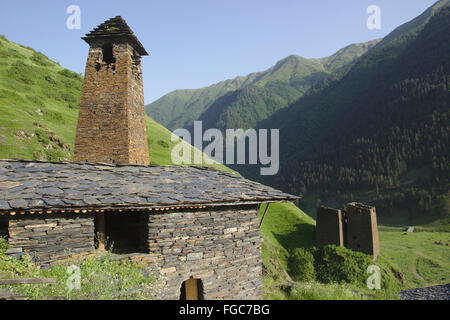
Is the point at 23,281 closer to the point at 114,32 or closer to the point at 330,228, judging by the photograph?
the point at 114,32

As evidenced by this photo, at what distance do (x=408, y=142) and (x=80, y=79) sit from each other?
415 feet

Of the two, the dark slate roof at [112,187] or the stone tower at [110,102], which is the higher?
the stone tower at [110,102]

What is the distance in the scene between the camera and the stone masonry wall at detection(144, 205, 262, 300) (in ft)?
29.2

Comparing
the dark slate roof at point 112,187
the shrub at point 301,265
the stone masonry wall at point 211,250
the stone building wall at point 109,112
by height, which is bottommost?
the shrub at point 301,265

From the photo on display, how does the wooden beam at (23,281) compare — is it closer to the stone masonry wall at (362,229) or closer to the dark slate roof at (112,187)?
the dark slate roof at (112,187)

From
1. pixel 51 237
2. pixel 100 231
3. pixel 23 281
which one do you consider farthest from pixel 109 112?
pixel 23 281

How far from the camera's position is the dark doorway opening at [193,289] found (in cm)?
960

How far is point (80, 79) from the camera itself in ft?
174

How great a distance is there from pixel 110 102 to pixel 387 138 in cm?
14545

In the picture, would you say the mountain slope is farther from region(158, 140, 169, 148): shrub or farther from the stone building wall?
the stone building wall

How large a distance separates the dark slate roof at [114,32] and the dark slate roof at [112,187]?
321 inches

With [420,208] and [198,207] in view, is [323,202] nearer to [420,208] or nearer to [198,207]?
[420,208]

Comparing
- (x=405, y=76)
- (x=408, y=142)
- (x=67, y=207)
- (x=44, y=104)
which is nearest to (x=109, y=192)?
(x=67, y=207)

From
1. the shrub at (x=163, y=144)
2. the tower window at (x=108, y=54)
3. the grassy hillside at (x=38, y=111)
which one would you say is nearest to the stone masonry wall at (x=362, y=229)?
the grassy hillside at (x=38, y=111)
